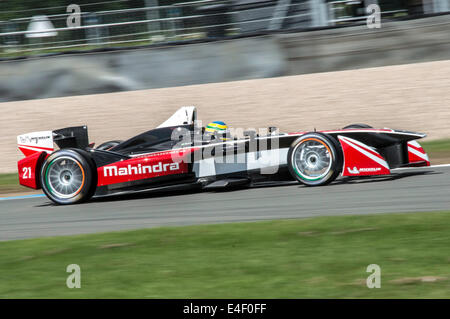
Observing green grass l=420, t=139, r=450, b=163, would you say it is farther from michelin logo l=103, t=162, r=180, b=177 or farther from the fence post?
michelin logo l=103, t=162, r=180, b=177

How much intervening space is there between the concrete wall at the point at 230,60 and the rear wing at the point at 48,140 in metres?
5.50

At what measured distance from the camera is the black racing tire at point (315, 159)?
7707 mm

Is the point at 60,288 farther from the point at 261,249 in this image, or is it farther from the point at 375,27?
the point at 375,27

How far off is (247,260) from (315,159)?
3195mm

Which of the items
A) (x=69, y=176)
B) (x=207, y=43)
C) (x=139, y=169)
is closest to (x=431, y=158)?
(x=139, y=169)

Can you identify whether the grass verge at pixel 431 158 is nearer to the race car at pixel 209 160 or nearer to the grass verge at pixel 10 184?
the grass verge at pixel 10 184

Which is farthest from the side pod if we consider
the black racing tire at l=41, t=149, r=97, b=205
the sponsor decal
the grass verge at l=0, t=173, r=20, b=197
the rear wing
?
the grass verge at l=0, t=173, r=20, b=197

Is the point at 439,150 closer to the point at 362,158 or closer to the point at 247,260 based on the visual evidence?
the point at 362,158

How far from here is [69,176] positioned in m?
8.84

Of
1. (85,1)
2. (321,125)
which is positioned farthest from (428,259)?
(85,1)

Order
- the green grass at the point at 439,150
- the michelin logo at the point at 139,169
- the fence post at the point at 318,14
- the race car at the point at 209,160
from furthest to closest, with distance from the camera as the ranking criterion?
the fence post at the point at 318,14 → the green grass at the point at 439,150 → the michelin logo at the point at 139,169 → the race car at the point at 209,160

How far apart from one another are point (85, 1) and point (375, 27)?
10.3 m

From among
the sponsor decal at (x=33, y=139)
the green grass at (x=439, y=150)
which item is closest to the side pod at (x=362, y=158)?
the green grass at (x=439, y=150)

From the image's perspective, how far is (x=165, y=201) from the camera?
27.8 feet
